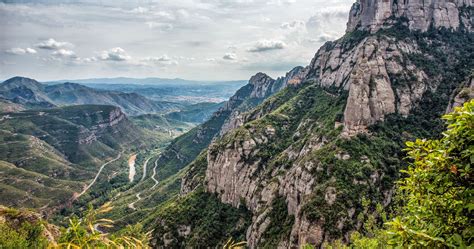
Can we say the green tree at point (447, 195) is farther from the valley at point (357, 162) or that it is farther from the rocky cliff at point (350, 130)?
the rocky cliff at point (350, 130)

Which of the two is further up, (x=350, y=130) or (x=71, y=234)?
(x=71, y=234)

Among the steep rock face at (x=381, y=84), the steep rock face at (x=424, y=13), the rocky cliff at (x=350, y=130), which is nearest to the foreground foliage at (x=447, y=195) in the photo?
the rocky cliff at (x=350, y=130)

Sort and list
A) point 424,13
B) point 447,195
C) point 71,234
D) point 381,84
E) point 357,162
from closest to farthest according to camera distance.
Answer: point 71,234
point 447,195
point 357,162
point 381,84
point 424,13

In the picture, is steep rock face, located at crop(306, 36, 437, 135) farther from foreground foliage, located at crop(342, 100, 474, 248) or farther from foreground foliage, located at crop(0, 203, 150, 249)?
foreground foliage, located at crop(342, 100, 474, 248)

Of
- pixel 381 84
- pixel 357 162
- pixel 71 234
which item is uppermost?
pixel 381 84

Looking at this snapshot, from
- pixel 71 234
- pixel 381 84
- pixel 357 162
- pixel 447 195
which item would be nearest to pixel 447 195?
pixel 447 195

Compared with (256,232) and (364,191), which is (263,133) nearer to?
(256,232)

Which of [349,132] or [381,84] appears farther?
[381,84]

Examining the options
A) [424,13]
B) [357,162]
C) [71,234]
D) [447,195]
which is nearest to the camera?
[71,234]

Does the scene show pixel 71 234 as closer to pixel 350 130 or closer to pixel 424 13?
pixel 350 130
